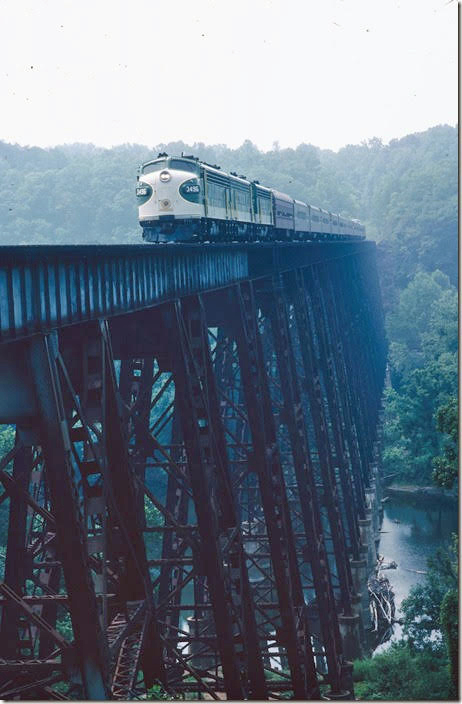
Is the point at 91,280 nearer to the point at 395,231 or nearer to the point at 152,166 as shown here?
the point at 152,166

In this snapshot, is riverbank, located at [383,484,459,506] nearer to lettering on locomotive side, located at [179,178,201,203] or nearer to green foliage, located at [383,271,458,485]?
green foliage, located at [383,271,458,485]

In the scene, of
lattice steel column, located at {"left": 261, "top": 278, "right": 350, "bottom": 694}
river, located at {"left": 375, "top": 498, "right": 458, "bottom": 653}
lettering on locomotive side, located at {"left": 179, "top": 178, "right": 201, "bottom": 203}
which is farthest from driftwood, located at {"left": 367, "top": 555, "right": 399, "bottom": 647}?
lettering on locomotive side, located at {"left": 179, "top": 178, "right": 201, "bottom": 203}

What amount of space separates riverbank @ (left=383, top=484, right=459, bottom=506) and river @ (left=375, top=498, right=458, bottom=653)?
1.53 ft

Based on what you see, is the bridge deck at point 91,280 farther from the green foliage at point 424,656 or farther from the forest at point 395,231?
the forest at point 395,231

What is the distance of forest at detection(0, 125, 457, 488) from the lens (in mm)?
47750

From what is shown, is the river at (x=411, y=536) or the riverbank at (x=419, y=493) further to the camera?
the riverbank at (x=419, y=493)

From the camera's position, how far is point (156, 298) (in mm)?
11195

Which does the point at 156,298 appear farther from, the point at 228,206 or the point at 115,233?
the point at 115,233

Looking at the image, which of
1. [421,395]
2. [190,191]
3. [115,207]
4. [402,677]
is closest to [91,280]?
[190,191]

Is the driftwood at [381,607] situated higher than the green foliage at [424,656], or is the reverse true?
the green foliage at [424,656]

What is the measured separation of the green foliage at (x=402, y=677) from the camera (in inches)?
853

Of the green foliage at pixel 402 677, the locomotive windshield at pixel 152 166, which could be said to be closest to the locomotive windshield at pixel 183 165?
the locomotive windshield at pixel 152 166

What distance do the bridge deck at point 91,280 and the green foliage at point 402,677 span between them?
37.4ft

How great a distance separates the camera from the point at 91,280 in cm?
892
